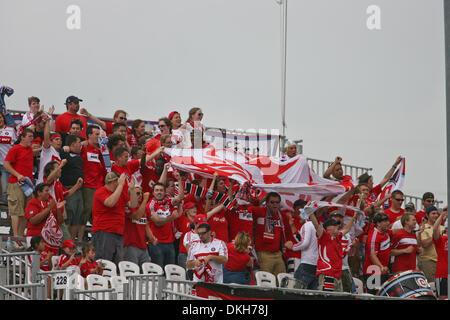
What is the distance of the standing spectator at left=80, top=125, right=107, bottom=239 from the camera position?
14.0 metres

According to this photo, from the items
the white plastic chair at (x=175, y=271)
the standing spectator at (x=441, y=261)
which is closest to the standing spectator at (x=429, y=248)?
the standing spectator at (x=441, y=261)

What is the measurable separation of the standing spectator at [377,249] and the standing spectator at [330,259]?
4.10ft

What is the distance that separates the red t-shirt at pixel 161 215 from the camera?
44.2 feet

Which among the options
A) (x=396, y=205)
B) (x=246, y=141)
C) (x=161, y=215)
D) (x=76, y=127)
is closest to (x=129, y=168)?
(x=161, y=215)

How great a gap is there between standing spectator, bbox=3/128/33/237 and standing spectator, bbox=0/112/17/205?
120 centimetres

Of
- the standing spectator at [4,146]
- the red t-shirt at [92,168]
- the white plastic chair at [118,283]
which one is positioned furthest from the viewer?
the standing spectator at [4,146]

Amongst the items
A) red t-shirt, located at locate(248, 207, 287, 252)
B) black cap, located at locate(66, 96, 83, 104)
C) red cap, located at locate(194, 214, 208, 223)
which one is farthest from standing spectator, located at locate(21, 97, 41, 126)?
red t-shirt, located at locate(248, 207, 287, 252)

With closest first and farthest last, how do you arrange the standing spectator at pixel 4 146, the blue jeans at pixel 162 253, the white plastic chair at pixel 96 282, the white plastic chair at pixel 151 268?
the white plastic chair at pixel 96 282, the white plastic chair at pixel 151 268, the blue jeans at pixel 162 253, the standing spectator at pixel 4 146

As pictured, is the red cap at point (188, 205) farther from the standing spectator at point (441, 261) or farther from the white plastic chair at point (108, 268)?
the standing spectator at point (441, 261)

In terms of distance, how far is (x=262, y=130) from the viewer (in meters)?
21.9

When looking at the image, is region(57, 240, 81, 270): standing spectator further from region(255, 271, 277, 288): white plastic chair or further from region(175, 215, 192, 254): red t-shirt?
region(255, 271, 277, 288): white plastic chair

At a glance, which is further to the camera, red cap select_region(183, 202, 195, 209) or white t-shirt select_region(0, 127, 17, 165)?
white t-shirt select_region(0, 127, 17, 165)
